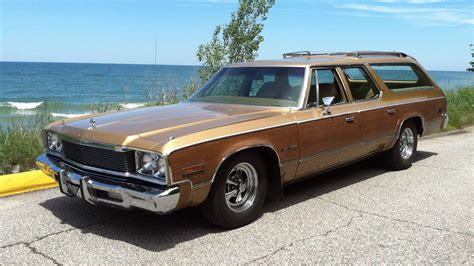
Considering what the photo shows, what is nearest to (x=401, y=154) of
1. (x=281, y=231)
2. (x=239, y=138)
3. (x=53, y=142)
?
(x=281, y=231)

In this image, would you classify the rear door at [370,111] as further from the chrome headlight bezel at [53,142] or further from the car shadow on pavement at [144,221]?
the chrome headlight bezel at [53,142]

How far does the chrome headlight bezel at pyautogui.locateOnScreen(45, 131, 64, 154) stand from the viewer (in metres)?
4.93

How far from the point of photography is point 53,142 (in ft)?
16.7

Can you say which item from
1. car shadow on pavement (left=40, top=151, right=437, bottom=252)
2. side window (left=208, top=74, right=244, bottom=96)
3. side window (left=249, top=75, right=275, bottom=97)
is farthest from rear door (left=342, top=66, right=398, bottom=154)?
side window (left=208, top=74, right=244, bottom=96)

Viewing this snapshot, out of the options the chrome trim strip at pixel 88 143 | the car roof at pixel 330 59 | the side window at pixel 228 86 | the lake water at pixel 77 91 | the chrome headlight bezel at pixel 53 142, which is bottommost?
the lake water at pixel 77 91

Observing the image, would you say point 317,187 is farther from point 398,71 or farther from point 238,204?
point 398,71

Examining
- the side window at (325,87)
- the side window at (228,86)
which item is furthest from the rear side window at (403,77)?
the side window at (228,86)

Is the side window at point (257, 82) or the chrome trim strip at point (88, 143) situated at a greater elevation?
the side window at point (257, 82)

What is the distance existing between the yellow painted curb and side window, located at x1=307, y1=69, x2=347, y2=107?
3.18 metres

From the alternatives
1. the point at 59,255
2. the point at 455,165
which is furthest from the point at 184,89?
the point at 59,255

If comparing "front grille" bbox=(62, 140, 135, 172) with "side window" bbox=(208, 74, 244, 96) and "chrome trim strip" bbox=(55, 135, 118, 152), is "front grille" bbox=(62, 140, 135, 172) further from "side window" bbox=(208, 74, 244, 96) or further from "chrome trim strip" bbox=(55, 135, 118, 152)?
"side window" bbox=(208, 74, 244, 96)

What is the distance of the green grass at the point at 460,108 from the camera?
1180cm

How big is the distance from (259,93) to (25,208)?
2.76 meters

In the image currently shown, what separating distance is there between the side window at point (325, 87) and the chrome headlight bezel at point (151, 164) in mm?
2025
